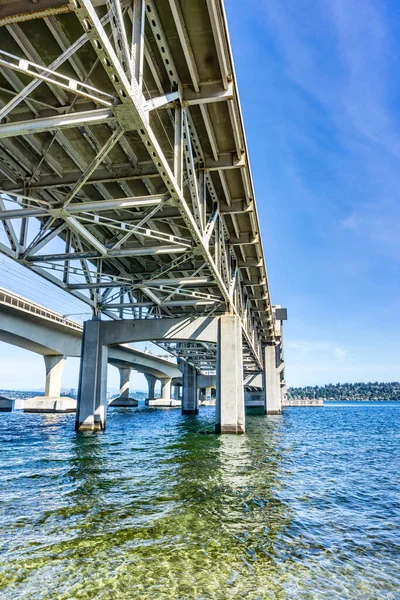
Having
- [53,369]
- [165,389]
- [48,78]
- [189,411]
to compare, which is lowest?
[189,411]

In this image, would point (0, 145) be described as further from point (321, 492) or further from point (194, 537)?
point (321, 492)

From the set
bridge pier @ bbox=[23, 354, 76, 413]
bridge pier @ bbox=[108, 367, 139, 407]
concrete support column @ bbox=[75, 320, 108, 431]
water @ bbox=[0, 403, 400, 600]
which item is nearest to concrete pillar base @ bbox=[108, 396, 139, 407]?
bridge pier @ bbox=[108, 367, 139, 407]

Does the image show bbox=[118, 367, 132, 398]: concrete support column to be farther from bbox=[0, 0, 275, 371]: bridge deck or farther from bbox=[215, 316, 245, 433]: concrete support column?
bbox=[0, 0, 275, 371]: bridge deck

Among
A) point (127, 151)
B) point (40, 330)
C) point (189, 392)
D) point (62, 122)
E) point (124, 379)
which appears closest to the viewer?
point (62, 122)

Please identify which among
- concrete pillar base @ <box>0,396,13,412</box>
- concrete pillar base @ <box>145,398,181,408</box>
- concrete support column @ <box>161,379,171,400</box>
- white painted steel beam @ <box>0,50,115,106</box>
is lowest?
concrete pillar base @ <box>145,398,181,408</box>

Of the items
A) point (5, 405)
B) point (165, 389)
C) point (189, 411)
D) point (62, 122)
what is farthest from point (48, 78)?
point (165, 389)

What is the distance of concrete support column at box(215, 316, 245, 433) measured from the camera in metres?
22.8

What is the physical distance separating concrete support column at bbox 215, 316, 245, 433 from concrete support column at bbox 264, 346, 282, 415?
3162 centimetres

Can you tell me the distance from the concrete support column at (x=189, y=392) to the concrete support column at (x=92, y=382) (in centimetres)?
3767

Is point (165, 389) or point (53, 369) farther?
point (165, 389)

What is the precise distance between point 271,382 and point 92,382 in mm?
34706

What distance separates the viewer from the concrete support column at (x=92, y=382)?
999 inches

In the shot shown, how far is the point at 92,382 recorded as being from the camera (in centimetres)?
2545

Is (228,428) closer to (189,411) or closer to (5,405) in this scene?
(189,411)
